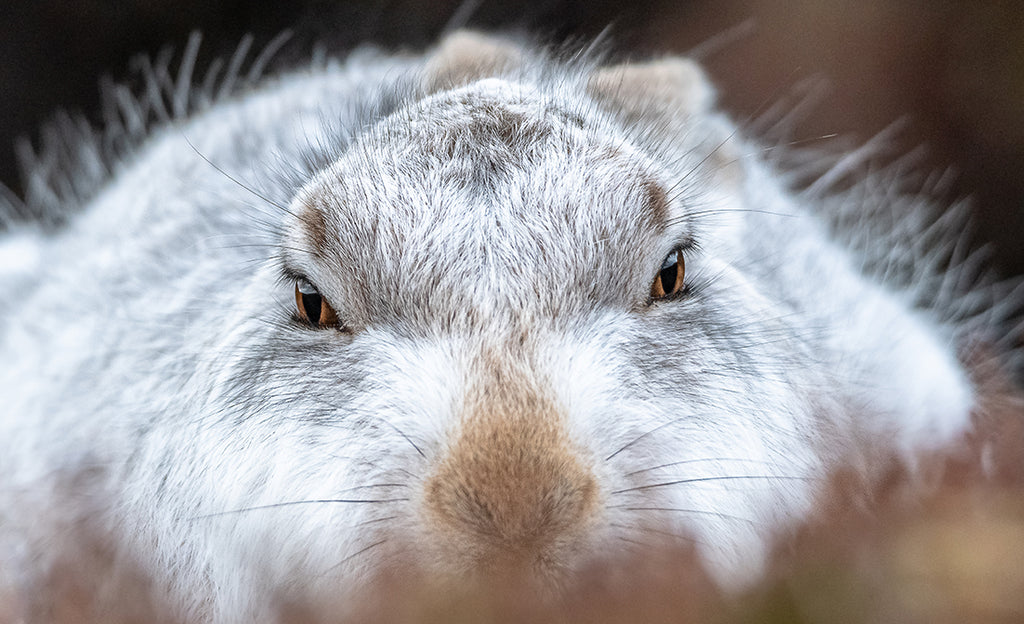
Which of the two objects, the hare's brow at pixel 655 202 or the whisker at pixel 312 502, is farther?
the hare's brow at pixel 655 202

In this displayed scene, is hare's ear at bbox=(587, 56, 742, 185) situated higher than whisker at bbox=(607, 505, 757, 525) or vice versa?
hare's ear at bbox=(587, 56, 742, 185)

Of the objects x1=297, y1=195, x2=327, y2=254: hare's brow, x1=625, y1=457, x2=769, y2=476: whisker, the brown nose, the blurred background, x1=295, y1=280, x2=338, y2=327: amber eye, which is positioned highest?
the blurred background

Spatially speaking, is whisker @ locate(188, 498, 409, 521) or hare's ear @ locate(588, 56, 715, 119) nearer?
whisker @ locate(188, 498, 409, 521)

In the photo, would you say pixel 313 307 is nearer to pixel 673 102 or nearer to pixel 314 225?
pixel 314 225

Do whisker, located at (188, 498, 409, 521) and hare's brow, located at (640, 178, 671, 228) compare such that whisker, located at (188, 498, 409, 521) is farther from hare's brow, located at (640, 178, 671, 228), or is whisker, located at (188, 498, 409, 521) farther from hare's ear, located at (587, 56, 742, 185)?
hare's ear, located at (587, 56, 742, 185)

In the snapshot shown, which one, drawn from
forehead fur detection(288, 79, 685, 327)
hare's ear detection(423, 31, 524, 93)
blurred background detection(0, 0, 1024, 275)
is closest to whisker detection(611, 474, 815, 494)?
forehead fur detection(288, 79, 685, 327)

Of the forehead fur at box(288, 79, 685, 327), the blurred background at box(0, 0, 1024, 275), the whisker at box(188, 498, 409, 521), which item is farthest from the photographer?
the blurred background at box(0, 0, 1024, 275)

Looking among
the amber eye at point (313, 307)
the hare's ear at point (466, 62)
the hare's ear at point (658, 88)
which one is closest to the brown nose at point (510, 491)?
the amber eye at point (313, 307)

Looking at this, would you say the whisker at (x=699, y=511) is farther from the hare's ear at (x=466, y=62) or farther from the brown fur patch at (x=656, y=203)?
the hare's ear at (x=466, y=62)

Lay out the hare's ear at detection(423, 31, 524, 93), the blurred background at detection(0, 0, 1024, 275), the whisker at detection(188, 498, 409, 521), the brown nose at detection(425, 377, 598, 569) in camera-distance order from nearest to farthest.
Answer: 1. the brown nose at detection(425, 377, 598, 569)
2. the whisker at detection(188, 498, 409, 521)
3. the hare's ear at detection(423, 31, 524, 93)
4. the blurred background at detection(0, 0, 1024, 275)
